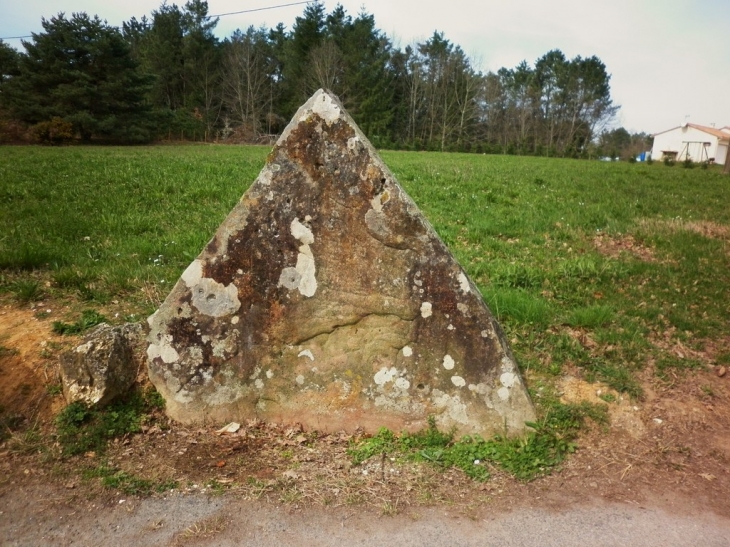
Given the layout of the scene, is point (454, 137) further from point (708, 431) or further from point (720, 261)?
point (708, 431)

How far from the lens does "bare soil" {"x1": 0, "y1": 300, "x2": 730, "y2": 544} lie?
3121 mm

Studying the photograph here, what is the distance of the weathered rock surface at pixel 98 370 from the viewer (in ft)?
12.0

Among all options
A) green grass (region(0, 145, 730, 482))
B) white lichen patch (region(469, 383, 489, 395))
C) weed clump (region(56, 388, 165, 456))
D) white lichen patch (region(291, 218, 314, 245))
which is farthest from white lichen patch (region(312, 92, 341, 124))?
green grass (region(0, 145, 730, 482))

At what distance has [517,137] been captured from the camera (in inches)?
2251

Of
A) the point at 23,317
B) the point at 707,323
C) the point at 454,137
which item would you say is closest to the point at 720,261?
the point at 707,323

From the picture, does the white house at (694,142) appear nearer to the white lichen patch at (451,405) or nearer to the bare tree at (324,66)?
the bare tree at (324,66)

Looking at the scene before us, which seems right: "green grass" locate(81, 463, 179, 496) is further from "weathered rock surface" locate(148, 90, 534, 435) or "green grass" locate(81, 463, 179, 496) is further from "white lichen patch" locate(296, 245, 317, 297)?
Answer: "white lichen patch" locate(296, 245, 317, 297)

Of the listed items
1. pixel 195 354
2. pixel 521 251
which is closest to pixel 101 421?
pixel 195 354

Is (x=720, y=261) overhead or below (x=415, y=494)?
overhead

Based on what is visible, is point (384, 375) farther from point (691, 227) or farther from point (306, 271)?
point (691, 227)

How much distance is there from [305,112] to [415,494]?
2.47 m

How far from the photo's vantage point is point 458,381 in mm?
3660

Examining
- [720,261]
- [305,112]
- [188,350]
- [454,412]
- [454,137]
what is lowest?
[454,412]

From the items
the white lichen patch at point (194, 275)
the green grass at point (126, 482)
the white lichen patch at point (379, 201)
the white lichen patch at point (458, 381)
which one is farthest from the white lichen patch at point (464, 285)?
the green grass at point (126, 482)
